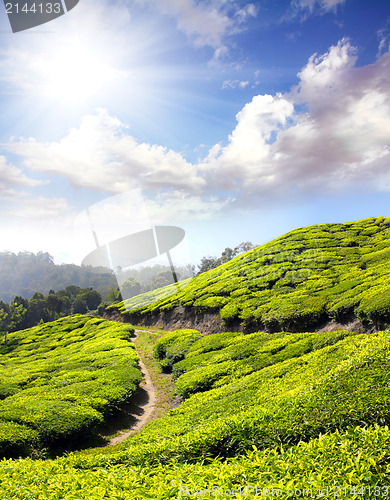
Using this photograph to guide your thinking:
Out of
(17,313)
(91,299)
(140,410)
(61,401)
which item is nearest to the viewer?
(61,401)

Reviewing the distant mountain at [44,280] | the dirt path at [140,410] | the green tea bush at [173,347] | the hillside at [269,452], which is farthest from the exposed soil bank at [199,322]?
the distant mountain at [44,280]

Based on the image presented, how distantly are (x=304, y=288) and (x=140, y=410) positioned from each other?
1132 cm

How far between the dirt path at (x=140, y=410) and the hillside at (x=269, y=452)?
1.70 metres

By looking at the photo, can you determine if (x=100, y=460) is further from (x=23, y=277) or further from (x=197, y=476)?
(x=23, y=277)

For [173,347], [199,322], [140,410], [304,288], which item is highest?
[304,288]

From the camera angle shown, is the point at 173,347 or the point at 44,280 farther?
the point at 44,280

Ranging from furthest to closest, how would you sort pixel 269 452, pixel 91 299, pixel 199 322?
pixel 91 299, pixel 199 322, pixel 269 452

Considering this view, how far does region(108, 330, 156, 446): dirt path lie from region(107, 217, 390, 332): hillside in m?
6.64

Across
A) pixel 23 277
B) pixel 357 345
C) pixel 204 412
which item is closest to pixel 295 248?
pixel 357 345

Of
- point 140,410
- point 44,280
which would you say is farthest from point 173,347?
point 44,280

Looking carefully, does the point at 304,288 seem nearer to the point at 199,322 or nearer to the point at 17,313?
the point at 199,322

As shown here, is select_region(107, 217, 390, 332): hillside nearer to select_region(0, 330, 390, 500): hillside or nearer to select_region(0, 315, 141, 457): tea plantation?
select_region(0, 330, 390, 500): hillside

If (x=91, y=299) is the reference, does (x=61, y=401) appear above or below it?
below

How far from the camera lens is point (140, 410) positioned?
11.5 metres
